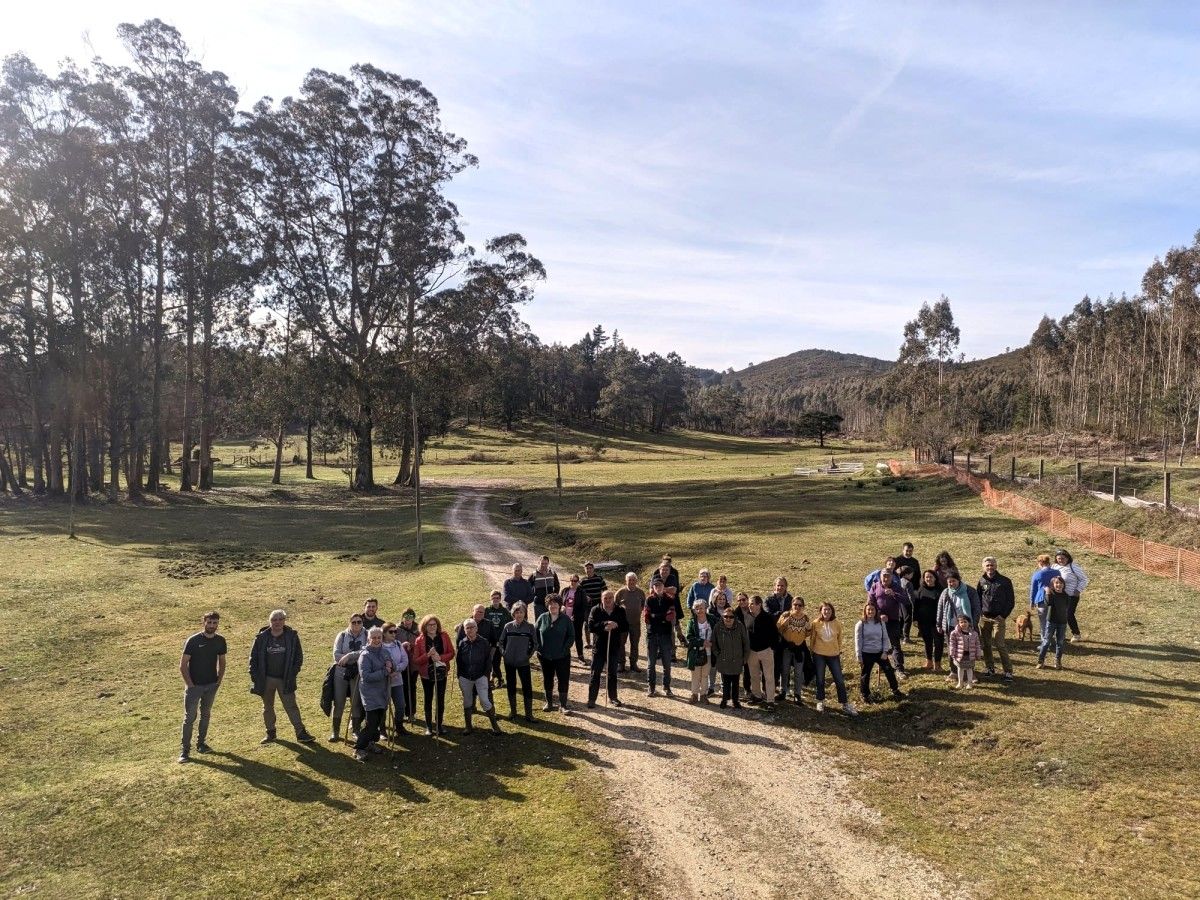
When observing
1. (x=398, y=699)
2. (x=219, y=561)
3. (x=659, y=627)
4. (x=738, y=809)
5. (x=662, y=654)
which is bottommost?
(x=738, y=809)

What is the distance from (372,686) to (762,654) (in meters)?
6.61

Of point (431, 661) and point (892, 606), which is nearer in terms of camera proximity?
point (431, 661)

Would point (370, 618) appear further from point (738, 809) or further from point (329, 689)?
point (738, 809)

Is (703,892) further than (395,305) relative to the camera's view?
No

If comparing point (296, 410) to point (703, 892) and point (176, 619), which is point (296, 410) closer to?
point (176, 619)

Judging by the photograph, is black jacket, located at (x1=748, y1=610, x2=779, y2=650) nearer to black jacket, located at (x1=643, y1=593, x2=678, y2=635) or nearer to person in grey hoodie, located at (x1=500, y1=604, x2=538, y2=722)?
black jacket, located at (x1=643, y1=593, x2=678, y2=635)

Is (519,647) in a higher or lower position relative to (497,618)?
lower

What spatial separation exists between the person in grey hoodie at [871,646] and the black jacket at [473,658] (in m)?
6.32

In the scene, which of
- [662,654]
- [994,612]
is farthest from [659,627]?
[994,612]

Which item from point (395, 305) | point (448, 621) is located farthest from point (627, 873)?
point (395, 305)

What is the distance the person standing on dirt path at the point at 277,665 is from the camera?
1116 centimetres

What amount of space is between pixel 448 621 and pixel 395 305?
39.3 meters

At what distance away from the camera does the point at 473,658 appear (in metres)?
11.4

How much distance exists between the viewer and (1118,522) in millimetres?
25422
